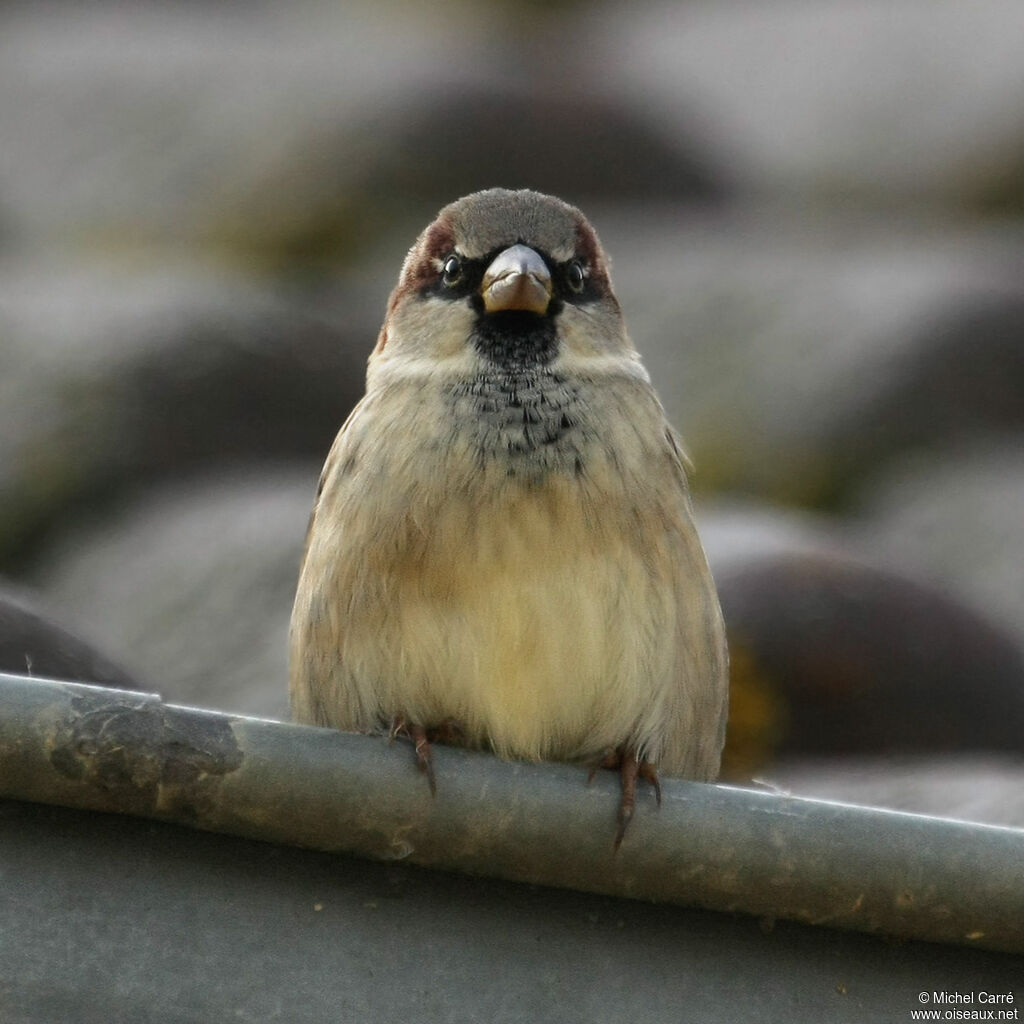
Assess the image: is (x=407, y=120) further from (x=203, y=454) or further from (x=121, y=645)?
(x=121, y=645)

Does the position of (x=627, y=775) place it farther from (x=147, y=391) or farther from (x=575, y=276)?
(x=147, y=391)

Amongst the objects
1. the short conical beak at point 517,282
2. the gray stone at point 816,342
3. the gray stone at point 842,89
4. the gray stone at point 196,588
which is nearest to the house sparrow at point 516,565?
the short conical beak at point 517,282

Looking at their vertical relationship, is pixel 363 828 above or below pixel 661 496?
below

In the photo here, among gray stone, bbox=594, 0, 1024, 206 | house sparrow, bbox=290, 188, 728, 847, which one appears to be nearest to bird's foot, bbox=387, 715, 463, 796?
house sparrow, bbox=290, 188, 728, 847

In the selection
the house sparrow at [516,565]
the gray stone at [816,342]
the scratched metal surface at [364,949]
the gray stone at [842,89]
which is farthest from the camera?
the gray stone at [842,89]

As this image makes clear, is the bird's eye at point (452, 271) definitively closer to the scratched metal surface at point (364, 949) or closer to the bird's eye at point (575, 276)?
the bird's eye at point (575, 276)

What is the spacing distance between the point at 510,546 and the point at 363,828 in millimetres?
621

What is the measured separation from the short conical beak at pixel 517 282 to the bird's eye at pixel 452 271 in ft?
0.23

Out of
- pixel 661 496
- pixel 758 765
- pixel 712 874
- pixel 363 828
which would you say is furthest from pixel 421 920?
pixel 758 765

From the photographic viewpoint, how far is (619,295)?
4.82 meters

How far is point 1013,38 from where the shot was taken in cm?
767

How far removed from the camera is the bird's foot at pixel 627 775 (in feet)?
5.86

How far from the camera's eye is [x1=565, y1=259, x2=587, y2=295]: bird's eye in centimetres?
268

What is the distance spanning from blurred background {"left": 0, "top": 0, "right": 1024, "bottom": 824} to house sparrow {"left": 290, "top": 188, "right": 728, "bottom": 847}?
39 cm
